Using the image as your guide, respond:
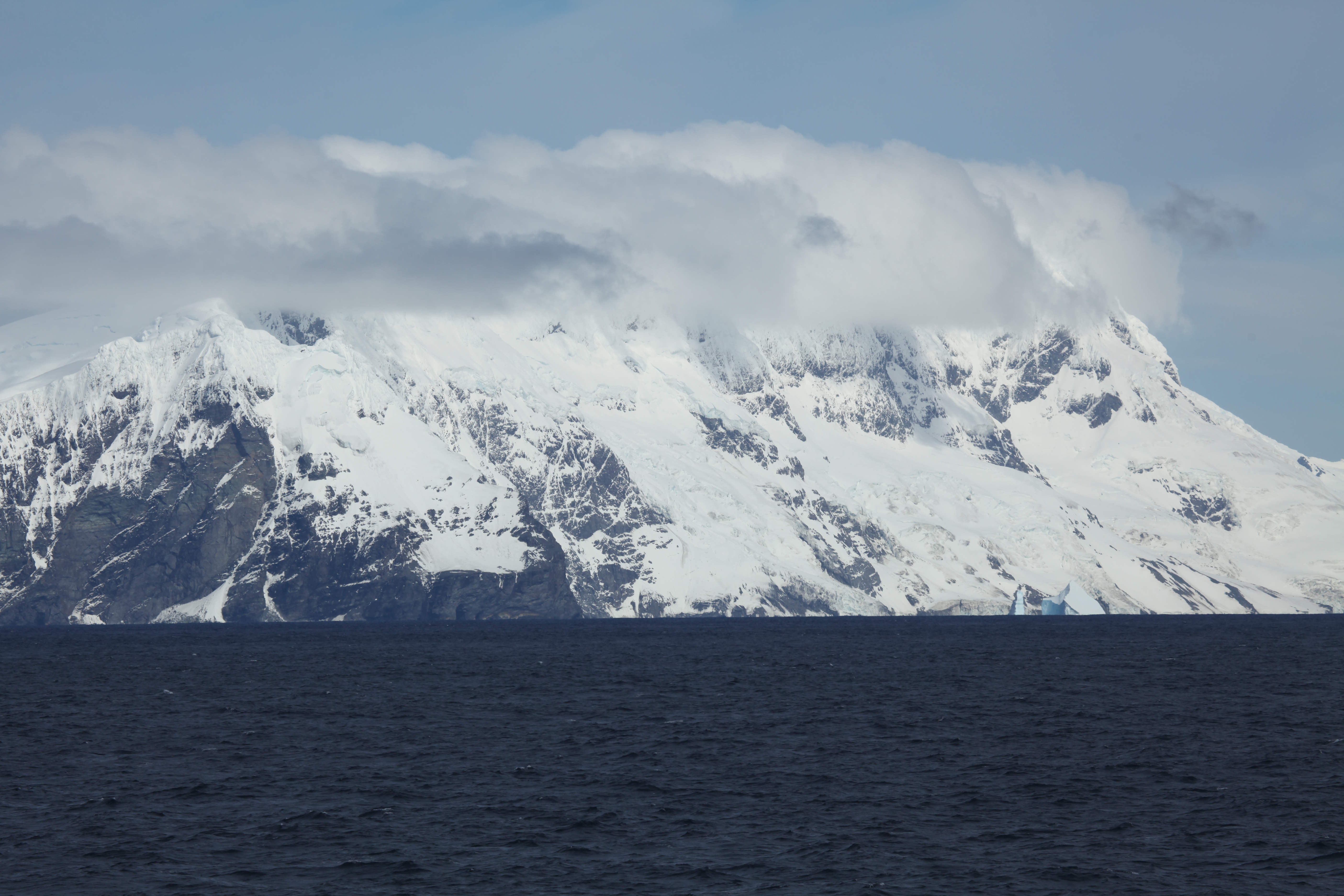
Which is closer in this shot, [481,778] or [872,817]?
[872,817]

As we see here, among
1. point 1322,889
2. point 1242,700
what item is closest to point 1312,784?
point 1322,889

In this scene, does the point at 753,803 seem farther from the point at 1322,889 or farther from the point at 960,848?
the point at 1322,889

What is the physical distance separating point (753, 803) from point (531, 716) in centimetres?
4695

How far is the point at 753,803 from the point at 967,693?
7048 centimetres

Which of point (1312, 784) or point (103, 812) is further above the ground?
point (1312, 784)

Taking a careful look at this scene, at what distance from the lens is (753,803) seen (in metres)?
76.4

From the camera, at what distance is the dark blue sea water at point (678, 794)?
61125mm

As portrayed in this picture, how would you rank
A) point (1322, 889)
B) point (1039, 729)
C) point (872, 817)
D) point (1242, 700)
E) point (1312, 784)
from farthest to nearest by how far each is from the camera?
point (1242, 700) < point (1039, 729) < point (1312, 784) < point (872, 817) < point (1322, 889)

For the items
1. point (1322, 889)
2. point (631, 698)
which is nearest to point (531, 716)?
point (631, 698)

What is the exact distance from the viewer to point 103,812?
74.4 metres

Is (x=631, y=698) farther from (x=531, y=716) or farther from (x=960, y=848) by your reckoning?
(x=960, y=848)

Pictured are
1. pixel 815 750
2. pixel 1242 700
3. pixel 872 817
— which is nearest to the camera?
pixel 872 817

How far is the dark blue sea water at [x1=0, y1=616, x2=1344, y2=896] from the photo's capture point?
61125 millimetres

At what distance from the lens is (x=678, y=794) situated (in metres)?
79.8
